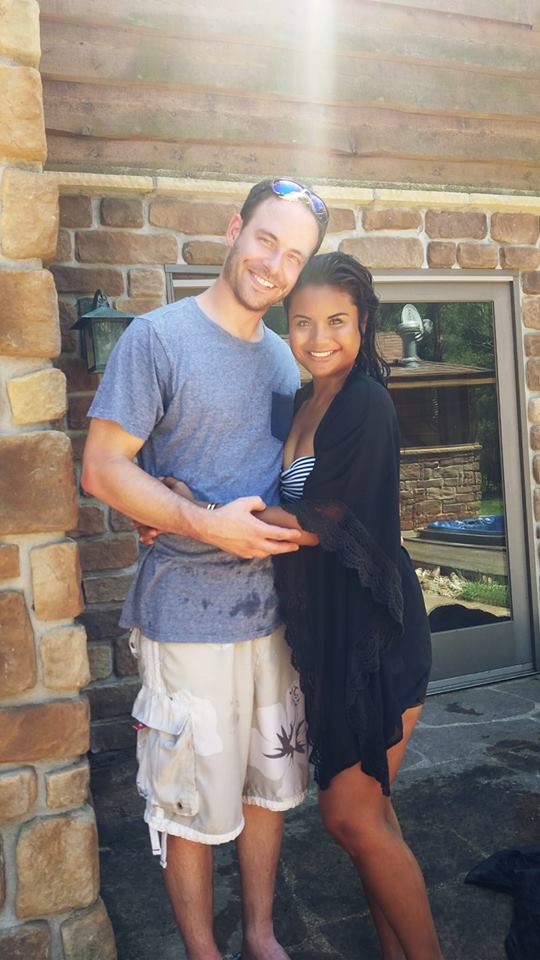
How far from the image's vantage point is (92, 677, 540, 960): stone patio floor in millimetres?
2406

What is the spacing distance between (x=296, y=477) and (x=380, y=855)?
2.92 ft

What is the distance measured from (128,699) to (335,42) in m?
3.17

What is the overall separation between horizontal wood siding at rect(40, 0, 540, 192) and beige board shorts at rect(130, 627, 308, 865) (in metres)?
2.46

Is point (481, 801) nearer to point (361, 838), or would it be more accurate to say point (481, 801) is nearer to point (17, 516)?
point (361, 838)

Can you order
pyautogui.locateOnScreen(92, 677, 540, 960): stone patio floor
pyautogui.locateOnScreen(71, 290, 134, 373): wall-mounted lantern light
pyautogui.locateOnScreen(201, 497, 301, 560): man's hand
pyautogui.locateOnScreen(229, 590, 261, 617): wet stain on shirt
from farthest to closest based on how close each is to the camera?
pyautogui.locateOnScreen(71, 290, 134, 373): wall-mounted lantern light → pyautogui.locateOnScreen(92, 677, 540, 960): stone patio floor → pyautogui.locateOnScreen(229, 590, 261, 617): wet stain on shirt → pyautogui.locateOnScreen(201, 497, 301, 560): man's hand

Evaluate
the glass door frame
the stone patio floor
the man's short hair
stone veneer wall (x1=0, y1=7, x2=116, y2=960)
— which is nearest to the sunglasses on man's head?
the man's short hair

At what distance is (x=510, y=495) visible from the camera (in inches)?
182

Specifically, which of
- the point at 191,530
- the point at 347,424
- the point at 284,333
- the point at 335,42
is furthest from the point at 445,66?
the point at 191,530

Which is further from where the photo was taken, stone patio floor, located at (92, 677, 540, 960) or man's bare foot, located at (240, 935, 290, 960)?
stone patio floor, located at (92, 677, 540, 960)

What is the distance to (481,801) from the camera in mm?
3191

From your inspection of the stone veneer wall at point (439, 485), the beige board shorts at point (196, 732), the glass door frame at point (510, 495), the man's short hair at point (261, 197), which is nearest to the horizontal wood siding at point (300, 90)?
the glass door frame at point (510, 495)

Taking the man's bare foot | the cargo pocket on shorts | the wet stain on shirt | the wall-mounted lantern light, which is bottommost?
the man's bare foot

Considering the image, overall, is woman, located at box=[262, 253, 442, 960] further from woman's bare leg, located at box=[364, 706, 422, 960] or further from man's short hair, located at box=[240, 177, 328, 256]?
man's short hair, located at box=[240, 177, 328, 256]

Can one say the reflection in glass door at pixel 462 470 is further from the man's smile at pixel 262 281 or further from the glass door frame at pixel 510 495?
the man's smile at pixel 262 281
